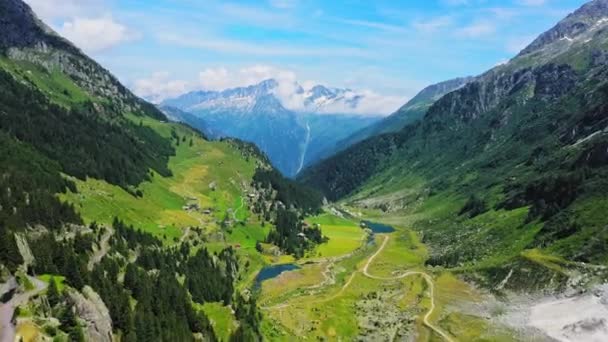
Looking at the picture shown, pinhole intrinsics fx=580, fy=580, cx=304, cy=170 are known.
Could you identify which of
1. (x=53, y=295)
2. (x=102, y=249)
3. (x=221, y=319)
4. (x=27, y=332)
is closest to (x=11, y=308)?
(x=53, y=295)

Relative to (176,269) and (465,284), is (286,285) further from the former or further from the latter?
(465,284)

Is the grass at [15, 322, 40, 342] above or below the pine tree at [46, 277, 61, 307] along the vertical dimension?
below

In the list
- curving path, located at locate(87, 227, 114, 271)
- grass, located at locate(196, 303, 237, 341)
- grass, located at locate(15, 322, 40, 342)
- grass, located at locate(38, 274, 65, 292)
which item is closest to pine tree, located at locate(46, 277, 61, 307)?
grass, located at locate(38, 274, 65, 292)

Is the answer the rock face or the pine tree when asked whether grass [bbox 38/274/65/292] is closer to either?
the rock face

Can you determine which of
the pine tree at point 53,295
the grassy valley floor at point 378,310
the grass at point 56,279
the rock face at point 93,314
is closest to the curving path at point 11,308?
the grass at point 56,279

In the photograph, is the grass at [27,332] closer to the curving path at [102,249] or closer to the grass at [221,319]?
the curving path at [102,249]

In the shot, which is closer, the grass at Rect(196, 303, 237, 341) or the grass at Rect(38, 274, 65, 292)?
the grass at Rect(38, 274, 65, 292)

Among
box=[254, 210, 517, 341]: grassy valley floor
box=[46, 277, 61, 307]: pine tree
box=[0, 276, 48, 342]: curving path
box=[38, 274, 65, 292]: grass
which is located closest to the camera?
box=[0, 276, 48, 342]: curving path

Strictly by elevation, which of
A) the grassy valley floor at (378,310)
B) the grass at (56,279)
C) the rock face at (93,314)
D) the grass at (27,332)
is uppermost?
the grass at (56,279)

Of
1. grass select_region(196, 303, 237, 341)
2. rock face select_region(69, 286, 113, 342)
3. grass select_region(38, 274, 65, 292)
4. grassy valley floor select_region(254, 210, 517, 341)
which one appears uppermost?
grass select_region(38, 274, 65, 292)
